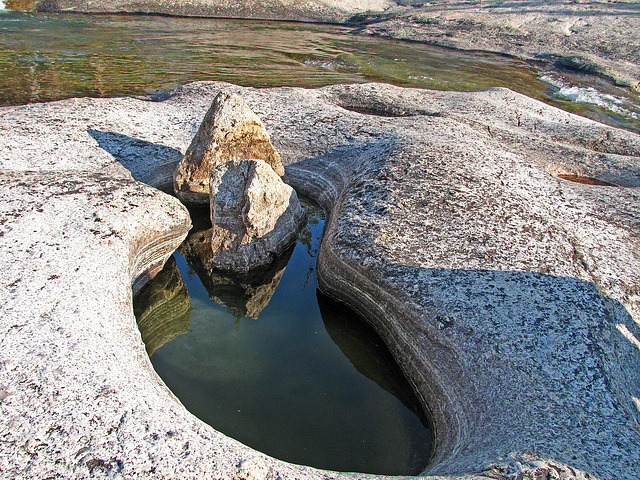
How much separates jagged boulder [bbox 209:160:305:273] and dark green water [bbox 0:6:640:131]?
5.77 m

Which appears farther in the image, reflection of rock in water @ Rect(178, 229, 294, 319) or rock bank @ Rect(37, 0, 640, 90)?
rock bank @ Rect(37, 0, 640, 90)

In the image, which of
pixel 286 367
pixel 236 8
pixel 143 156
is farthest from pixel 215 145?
pixel 236 8

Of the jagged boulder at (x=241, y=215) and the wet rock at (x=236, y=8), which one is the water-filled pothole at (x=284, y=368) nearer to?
the jagged boulder at (x=241, y=215)

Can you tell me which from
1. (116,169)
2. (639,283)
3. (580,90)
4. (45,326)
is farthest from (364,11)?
(45,326)

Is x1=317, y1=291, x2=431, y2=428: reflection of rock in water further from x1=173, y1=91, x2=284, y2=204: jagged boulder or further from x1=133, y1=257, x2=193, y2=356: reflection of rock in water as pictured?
x1=173, y1=91, x2=284, y2=204: jagged boulder

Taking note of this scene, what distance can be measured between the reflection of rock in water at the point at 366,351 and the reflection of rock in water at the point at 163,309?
4.19 ft

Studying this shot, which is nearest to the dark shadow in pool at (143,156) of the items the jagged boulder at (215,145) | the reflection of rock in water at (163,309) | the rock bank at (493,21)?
the jagged boulder at (215,145)

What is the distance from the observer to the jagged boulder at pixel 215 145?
553cm

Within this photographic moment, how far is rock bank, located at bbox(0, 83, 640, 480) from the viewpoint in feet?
8.23

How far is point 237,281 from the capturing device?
15.5 feet

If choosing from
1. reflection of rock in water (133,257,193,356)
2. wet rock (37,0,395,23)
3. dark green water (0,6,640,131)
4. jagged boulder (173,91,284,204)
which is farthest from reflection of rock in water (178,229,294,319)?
wet rock (37,0,395,23)

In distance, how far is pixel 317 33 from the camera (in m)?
16.4

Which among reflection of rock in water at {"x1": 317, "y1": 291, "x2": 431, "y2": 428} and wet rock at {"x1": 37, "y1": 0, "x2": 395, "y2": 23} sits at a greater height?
wet rock at {"x1": 37, "y1": 0, "x2": 395, "y2": 23}

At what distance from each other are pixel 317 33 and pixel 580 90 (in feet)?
28.6
